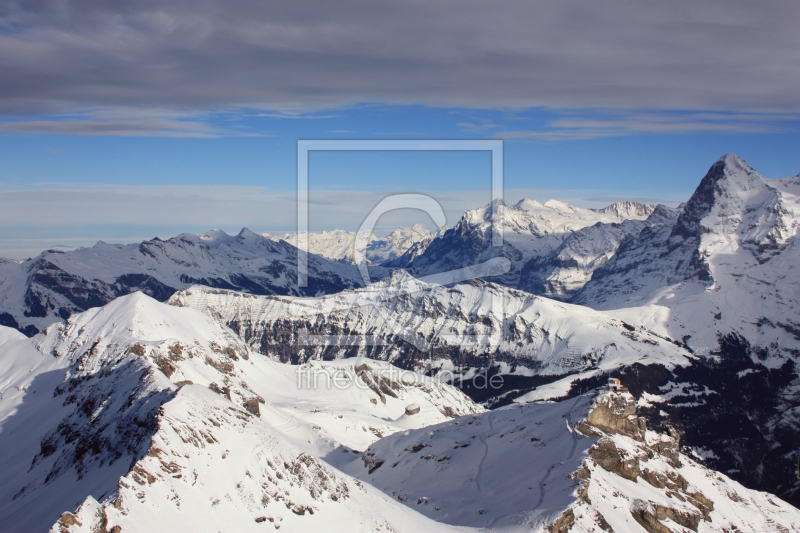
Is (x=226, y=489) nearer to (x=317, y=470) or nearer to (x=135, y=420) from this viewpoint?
(x=317, y=470)

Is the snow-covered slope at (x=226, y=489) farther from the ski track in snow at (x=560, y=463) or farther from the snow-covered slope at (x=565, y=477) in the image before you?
the ski track in snow at (x=560, y=463)

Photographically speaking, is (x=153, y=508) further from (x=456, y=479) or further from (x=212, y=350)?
(x=212, y=350)

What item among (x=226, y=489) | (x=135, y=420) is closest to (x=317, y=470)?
(x=226, y=489)

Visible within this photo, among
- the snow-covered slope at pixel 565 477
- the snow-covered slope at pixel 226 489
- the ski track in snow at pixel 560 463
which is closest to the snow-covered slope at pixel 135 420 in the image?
the snow-covered slope at pixel 226 489

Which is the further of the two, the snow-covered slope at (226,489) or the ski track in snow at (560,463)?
the ski track in snow at (560,463)

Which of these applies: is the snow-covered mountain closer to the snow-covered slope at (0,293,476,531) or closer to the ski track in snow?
the ski track in snow

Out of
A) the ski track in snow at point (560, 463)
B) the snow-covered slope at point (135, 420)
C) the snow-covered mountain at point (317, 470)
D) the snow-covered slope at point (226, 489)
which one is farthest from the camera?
the ski track in snow at point (560, 463)
